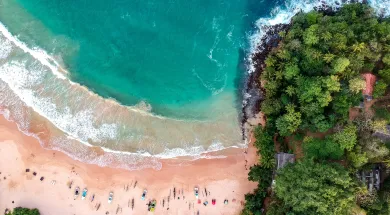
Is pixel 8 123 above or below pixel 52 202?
above

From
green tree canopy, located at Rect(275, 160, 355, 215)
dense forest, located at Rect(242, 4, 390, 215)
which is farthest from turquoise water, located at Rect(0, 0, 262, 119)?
green tree canopy, located at Rect(275, 160, 355, 215)

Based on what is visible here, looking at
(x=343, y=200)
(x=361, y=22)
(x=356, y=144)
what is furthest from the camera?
(x=361, y=22)

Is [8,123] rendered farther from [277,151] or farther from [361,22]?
[361,22]

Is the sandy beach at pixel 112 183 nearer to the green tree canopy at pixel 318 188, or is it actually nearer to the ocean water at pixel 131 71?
the ocean water at pixel 131 71

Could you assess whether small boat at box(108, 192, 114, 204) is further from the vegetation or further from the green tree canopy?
the green tree canopy

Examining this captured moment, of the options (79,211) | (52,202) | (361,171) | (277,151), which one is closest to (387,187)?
(361,171)

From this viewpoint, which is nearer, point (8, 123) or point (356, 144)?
point (356, 144)

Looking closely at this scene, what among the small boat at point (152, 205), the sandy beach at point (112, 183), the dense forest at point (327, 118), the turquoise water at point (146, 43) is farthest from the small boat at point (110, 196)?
the dense forest at point (327, 118)

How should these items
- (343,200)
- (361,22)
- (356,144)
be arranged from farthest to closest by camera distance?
(361,22) → (356,144) → (343,200)
